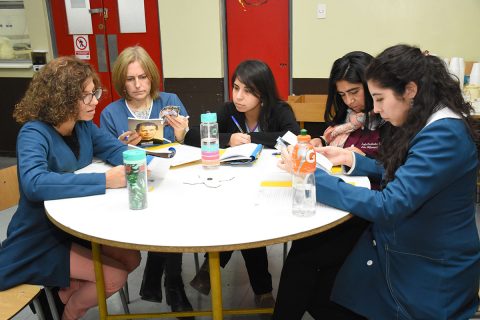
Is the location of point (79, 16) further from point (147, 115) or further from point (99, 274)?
point (99, 274)

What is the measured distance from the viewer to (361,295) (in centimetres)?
154

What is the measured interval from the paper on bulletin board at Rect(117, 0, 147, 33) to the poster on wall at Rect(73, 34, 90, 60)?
1.64 ft

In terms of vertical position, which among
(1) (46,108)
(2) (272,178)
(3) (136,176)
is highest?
(1) (46,108)

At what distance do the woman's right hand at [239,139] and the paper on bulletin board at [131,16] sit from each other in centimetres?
302

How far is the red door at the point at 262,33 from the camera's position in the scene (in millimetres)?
4434

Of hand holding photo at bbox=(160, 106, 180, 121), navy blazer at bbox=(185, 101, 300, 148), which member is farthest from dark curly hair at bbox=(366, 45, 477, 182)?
hand holding photo at bbox=(160, 106, 180, 121)

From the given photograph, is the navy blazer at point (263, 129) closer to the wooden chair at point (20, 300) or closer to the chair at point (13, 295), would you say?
the chair at point (13, 295)

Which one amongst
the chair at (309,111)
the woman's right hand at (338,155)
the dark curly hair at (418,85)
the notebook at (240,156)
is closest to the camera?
the dark curly hair at (418,85)

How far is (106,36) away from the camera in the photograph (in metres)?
4.98

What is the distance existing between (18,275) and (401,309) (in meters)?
1.34

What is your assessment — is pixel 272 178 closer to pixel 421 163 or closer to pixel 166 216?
pixel 166 216

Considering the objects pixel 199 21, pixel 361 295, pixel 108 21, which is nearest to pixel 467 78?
pixel 199 21

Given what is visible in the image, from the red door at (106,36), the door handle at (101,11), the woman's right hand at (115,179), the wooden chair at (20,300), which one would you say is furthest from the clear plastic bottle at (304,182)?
the door handle at (101,11)

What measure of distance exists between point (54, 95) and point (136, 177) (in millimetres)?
580
